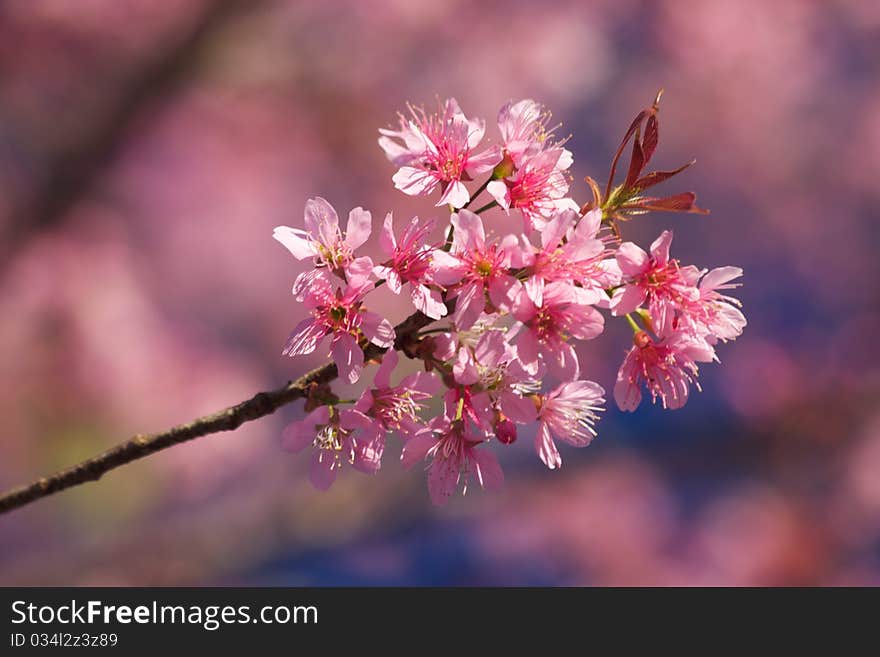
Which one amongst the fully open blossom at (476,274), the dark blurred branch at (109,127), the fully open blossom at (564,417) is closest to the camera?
the fully open blossom at (476,274)

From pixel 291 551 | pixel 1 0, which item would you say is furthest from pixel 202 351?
pixel 1 0

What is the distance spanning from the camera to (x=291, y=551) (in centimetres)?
299

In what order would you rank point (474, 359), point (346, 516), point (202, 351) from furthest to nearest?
1. point (202, 351)
2. point (346, 516)
3. point (474, 359)

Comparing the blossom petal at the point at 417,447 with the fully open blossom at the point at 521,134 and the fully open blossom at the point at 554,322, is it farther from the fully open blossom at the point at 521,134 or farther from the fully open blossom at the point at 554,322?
the fully open blossom at the point at 521,134

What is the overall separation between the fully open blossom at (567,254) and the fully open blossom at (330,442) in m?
0.20

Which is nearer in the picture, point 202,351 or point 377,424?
point 377,424

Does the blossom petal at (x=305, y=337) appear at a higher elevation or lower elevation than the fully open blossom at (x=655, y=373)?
higher

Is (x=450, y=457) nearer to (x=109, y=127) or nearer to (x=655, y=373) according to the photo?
(x=655, y=373)

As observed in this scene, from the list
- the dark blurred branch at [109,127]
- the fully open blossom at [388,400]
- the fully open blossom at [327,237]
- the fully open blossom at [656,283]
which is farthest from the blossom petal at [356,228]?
the dark blurred branch at [109,127]

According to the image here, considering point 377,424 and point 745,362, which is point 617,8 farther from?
point 377,424

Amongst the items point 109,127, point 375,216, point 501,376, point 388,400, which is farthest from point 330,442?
point 375,216

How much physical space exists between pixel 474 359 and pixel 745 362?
346cm

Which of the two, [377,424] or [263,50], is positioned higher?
[263,50]

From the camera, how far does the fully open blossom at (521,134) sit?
81 centimetres
